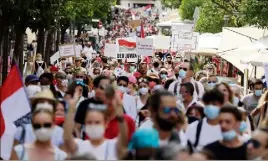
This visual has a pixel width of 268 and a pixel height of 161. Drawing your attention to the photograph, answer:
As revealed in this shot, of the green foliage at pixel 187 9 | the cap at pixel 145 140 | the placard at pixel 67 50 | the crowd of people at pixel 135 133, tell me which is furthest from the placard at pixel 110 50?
the green foliage at pixel 187 9

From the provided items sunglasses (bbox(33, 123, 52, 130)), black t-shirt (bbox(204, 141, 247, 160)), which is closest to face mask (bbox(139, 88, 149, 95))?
sunglasses (bbox(33, 123, 52, 130))

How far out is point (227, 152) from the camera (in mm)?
8008

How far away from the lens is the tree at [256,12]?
2509cm

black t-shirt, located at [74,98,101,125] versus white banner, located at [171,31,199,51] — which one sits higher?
black t-shirt, located at [74,98,101,125]

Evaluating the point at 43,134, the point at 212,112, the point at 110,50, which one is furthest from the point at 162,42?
the point at 43,134

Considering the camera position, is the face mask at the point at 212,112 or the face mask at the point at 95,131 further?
the face mask at the point at 212,112

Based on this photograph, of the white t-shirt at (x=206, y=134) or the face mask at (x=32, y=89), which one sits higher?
the white t-shirt at (x=206, y=134)

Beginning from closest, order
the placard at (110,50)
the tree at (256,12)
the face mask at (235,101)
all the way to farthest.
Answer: the face mask at (235,101)
the tree at (256,12)
the placard at (110,50)

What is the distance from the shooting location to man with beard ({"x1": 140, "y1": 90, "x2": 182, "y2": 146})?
26.8 ft

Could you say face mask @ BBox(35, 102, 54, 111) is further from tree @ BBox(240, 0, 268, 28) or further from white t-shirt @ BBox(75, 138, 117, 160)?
tree @ BBox(240, 0, 268, 28)

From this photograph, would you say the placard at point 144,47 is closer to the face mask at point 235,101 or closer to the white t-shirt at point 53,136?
the face mask at point 235,101

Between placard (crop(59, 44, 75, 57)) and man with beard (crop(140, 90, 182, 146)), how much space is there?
17175 mm

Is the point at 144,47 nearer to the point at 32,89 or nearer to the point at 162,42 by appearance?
the point at 32,89

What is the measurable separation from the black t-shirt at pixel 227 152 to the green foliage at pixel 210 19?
3059cm
